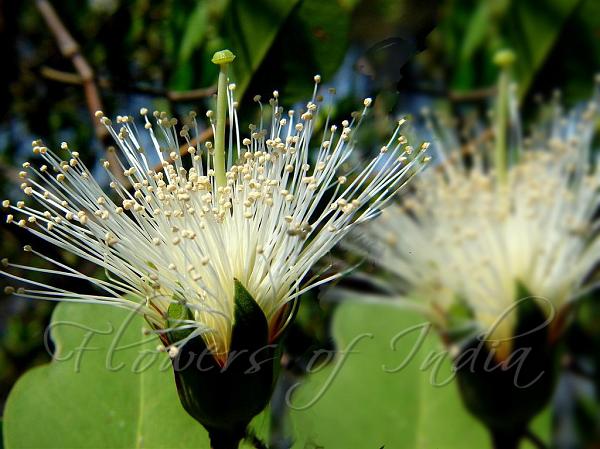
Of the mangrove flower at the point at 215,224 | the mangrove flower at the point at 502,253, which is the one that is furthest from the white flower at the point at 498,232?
the mangrove flower at the point at 215,224

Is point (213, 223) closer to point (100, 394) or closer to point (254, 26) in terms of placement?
point (100, 394)

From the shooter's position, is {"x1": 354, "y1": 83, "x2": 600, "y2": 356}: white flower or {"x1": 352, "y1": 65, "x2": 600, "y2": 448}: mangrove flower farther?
{"x1": 354, "y1": 83, "x2": 600, "y2": 356}: white flower

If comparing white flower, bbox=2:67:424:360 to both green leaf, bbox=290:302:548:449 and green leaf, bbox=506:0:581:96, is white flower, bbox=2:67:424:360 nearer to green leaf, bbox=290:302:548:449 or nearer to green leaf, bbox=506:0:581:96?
green leaf, bbox=290:302:548:449

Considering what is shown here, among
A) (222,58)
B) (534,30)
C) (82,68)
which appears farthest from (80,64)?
(534,30)

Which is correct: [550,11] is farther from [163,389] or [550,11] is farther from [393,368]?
[163,389]

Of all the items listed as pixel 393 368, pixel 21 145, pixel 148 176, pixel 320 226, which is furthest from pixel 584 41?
pixel 21 145

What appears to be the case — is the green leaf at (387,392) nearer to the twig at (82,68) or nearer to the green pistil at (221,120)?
the green pistil at (221,120)

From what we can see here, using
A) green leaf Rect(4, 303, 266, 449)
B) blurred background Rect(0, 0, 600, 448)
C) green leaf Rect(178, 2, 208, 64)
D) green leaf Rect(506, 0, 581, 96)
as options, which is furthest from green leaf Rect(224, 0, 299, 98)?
green leaf Rect(506, 0, 581, 96)
